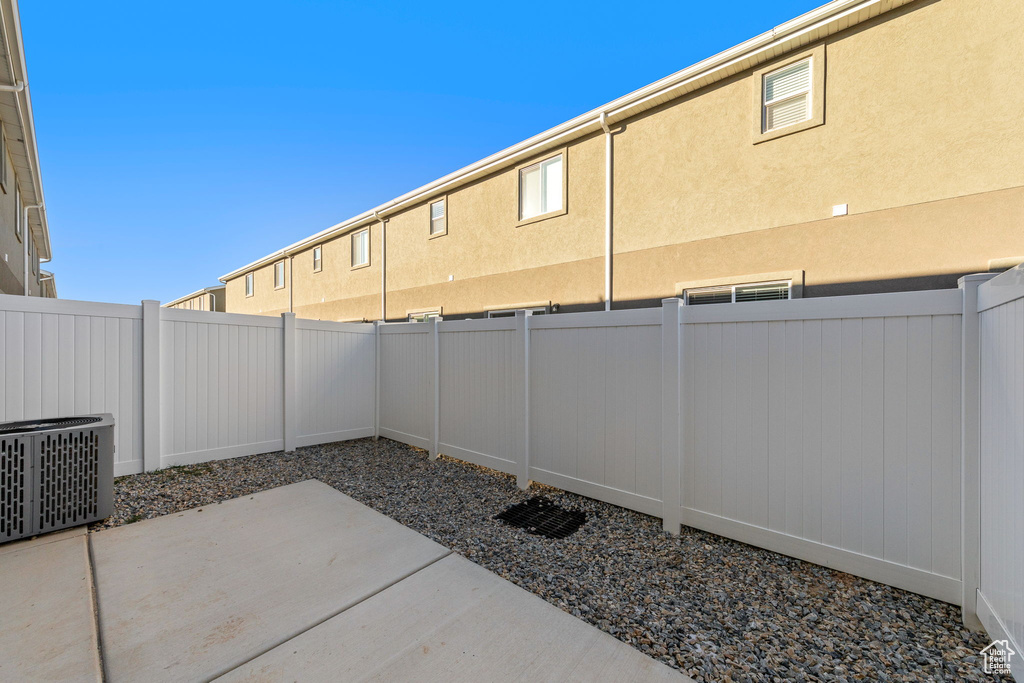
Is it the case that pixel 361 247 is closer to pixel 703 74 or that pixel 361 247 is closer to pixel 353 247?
pixel 353 247

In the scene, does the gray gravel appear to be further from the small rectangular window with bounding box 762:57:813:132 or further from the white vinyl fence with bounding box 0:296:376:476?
the small rectangular window with bounding box 762:57:813:132

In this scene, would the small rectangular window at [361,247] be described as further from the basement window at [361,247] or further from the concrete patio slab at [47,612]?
the concrete patio slab at [47,612]

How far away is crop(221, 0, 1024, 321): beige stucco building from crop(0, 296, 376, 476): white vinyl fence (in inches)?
150

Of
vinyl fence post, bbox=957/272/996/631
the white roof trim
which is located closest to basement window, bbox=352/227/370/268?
the white roof trim

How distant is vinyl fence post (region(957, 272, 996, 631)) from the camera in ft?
7.88

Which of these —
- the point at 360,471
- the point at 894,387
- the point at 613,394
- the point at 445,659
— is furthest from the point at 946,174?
the point at 360,471

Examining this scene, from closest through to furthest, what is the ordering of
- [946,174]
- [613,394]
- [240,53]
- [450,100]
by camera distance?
[613,394]
[946,174]
[240,53]
[450,100]

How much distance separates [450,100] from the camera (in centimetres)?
1188

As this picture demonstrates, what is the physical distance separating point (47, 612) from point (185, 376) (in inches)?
143

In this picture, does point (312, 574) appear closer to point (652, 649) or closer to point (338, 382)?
point (652, 649)

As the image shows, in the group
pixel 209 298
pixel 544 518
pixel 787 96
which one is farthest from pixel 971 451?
pixel 209 298

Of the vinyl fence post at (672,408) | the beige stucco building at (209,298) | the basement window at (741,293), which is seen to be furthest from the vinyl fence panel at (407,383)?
the beige stucco building at (209,298)

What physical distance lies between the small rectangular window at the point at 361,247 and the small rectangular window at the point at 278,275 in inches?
218

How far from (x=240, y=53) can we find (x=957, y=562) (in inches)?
515
